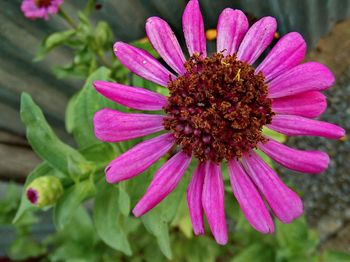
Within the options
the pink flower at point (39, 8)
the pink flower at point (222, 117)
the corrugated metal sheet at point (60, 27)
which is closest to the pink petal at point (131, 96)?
the pink flower at point (222, 117)

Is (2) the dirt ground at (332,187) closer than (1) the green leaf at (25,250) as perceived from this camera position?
No

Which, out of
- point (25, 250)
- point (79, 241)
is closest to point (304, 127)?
point (79, 241)

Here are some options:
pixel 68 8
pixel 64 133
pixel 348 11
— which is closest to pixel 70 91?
pixel 64 133

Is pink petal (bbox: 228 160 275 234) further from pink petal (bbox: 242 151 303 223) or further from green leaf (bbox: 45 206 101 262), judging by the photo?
green leaf (bbox: 45 206 101 262)

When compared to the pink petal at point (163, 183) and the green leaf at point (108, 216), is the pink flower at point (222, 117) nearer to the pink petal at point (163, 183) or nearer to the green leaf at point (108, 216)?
the pink petal at point (163, 183)

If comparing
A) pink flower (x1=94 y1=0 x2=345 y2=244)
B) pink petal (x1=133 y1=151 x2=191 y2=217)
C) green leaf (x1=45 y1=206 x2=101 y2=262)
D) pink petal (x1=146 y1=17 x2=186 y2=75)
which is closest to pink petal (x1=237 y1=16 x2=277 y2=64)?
pink flower (x1=94 y1=0 x2=345 y2=244)

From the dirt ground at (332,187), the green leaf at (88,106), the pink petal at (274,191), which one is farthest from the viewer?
the dirt ground at (332,187)

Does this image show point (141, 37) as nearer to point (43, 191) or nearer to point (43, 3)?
point (43, 3)

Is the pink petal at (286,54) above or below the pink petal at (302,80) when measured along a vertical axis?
above
